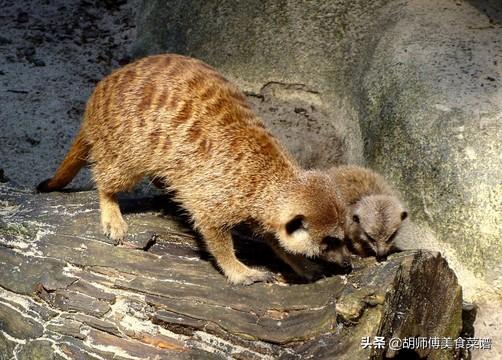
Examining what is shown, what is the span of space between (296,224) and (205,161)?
50 centimetres

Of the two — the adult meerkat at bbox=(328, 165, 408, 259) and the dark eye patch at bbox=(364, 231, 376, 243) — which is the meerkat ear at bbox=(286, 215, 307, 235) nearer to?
the adult meerkat at bbox=(328, 165, 408, 259)

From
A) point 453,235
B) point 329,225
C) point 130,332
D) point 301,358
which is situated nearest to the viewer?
point 301,358

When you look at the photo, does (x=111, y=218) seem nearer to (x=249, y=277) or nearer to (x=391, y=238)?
(x=249, y=277)

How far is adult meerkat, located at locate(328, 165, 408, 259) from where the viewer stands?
11.2 ft

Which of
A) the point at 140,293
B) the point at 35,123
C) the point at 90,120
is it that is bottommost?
the point at 35,123

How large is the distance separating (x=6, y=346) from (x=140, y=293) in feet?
1.82

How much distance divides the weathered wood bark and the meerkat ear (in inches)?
8.8

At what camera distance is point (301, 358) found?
7.57 ft

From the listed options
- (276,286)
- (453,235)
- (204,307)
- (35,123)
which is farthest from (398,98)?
(35,123)

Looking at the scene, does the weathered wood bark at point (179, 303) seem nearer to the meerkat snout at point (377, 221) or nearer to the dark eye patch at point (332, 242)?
the dark eye patch at point (332, 242)

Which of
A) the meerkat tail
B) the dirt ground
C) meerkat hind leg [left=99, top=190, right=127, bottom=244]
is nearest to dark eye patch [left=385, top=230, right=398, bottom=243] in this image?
meerkat hind leg [left=99, top=190, right=127, bottom=244]

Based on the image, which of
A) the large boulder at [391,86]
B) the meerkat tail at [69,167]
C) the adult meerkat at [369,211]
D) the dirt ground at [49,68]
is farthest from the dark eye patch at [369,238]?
the dirt ground at [49,68]

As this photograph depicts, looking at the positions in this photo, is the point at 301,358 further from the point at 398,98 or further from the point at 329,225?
the point at 398,98

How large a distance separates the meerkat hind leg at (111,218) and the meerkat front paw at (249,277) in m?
0.53
